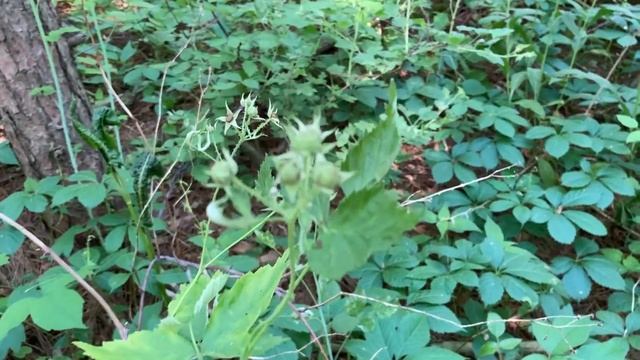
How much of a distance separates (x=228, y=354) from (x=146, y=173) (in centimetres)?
64

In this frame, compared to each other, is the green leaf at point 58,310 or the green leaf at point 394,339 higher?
the green leaf at point 58,310

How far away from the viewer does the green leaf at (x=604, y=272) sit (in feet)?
4.86

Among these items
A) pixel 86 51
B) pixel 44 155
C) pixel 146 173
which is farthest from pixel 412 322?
pixel 86 51

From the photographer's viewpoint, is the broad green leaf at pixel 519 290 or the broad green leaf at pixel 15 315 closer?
the broad green leaf at pixel 15 315

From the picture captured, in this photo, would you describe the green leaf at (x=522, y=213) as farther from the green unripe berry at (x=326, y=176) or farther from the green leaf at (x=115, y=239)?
the green unripe berry at (x=326, y=176)

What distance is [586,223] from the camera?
154 cm

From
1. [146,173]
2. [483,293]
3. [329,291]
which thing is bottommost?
[483,293]

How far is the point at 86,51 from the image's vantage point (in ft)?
6.24

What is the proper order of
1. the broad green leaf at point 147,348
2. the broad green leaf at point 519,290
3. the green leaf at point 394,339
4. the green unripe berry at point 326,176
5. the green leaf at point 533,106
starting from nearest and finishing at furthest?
the green unripe berry at point 326,176 < the broad green leaf at point 147,348 < the green leaf at point 394,339 < the broad green leaf at point 519,290 < the green leaf at point 533,106

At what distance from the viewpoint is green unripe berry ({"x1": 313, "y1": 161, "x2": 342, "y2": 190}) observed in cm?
50

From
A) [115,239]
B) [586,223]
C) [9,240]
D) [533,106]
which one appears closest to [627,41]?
[533,106]

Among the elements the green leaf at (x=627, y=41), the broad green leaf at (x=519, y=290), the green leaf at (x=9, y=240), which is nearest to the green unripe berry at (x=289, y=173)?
the broad green leaf at (x=519, y=290)

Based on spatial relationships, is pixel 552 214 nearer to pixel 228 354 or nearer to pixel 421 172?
pixel 421 172

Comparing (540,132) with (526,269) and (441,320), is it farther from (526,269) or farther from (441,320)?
(441,320)
